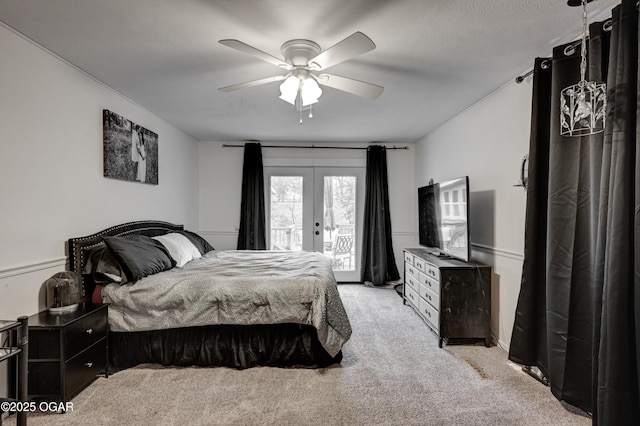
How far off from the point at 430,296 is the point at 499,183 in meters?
1.30

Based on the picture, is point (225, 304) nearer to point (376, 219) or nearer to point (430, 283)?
point (430, 283)

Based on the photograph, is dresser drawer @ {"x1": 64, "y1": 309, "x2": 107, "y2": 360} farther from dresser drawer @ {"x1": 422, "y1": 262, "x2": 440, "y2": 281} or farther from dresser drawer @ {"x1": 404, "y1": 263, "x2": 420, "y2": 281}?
dresser drawer @ {"x1": 404, "y1": 263, "x2": 420, "y2": 281}

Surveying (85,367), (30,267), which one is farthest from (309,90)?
(85,367)

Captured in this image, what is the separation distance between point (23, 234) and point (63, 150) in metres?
0.72

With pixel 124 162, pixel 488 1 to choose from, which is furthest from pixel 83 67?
pixel 488 1

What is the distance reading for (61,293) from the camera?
7.86 feet

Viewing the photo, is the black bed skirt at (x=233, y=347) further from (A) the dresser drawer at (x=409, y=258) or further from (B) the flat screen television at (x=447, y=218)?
(A) the dresser drawer at (x=409, y=258)

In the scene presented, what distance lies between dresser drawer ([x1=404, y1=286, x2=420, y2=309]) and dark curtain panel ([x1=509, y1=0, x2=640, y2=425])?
55.9 inches

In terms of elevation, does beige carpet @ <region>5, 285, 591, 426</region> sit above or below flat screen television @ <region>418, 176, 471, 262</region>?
below

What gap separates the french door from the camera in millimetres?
5773

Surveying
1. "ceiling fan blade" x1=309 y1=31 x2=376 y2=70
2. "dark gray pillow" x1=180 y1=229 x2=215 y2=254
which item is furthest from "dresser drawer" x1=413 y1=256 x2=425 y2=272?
"dark gray pillow" x1=180 y1=229 x2=215 y2=254

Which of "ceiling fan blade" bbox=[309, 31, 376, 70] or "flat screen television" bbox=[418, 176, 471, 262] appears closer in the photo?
"ceiling fan blade" bbox=[309, 31, 376, 70]

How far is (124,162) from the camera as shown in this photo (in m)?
3.39

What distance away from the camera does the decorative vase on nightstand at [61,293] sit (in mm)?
2383
